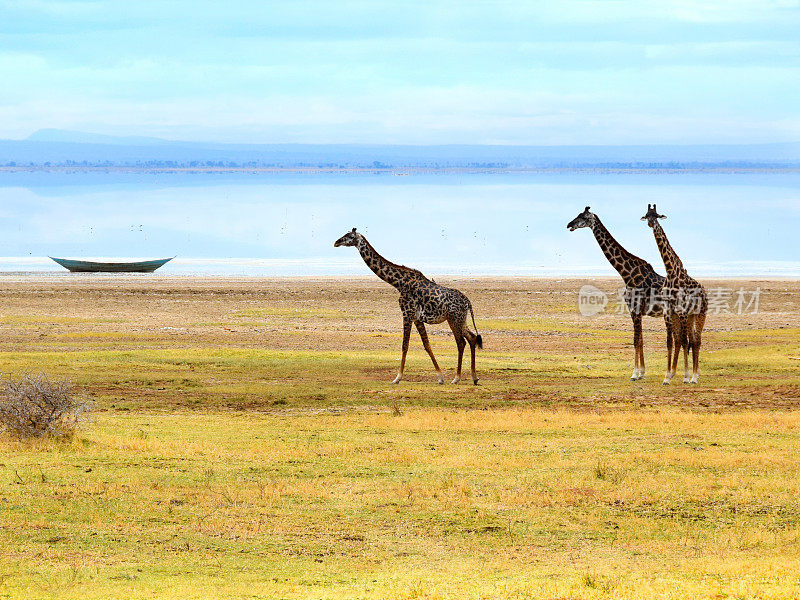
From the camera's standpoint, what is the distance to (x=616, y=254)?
1065 inches

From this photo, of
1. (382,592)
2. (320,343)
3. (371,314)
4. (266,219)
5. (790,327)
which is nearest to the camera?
(382,592)

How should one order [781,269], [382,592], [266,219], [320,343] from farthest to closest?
1. [266,219]
2. [781,269]
3. [320,343]
4. [382,592]

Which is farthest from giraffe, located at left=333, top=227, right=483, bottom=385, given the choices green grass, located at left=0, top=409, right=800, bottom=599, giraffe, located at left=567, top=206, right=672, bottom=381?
green grass, located at left=0, top=409, right=800, bottom=599

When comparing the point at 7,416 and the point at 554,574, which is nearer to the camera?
the point at 554,574

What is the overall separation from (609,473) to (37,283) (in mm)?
45319

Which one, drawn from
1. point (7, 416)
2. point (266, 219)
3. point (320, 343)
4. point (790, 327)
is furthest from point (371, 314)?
point (266, 219)

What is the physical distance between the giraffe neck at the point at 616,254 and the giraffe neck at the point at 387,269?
420 cm

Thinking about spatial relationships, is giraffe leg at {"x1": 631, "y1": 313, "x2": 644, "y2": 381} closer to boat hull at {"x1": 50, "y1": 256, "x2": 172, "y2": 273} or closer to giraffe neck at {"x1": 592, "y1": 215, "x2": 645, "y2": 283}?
giraffe neck at {"x1": 592, "y1": 215, "x2": 645, "y2": 283}

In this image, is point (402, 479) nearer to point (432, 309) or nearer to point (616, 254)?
point (432, 309)

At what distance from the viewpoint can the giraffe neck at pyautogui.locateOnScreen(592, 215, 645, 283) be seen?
26719mm

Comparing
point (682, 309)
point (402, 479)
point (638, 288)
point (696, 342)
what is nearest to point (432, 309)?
point (638, 288)

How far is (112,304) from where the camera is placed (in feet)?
154

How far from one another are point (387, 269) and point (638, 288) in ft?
17.5

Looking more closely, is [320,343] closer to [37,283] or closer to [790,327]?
[790,327]
